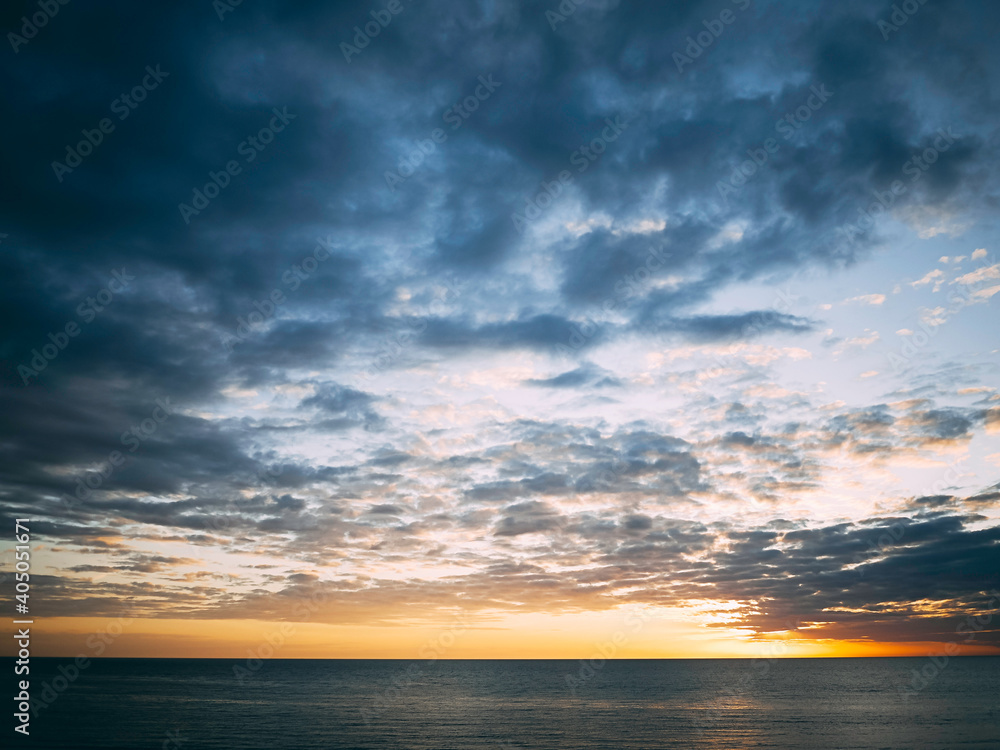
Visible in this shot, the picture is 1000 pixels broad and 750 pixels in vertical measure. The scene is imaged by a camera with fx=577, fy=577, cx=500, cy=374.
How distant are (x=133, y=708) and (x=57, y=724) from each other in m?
20.5

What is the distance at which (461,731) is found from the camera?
64375mm

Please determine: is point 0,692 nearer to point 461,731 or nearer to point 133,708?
point 133,708

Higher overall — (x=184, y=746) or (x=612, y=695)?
(x=184, y=746)

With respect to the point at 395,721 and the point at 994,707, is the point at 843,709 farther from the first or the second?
the point at 395,721

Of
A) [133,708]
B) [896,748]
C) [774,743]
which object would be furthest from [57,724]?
[896,748]

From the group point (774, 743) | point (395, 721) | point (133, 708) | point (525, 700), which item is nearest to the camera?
point (774, 743)

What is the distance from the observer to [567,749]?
54219 mm

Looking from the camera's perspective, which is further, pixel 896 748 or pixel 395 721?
pixel 395 721

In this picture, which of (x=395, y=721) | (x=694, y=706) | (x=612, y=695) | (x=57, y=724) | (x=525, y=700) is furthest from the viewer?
(x=612, y=695)

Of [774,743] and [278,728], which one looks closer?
[774,743]

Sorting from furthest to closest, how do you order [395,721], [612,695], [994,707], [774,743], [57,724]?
[612,695] < [994,707] < [395,721] < [57,724] < [774,743]

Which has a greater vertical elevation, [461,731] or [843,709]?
[461,731]

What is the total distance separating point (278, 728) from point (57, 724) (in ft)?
78.2

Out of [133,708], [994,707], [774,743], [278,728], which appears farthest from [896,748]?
[133,708]
